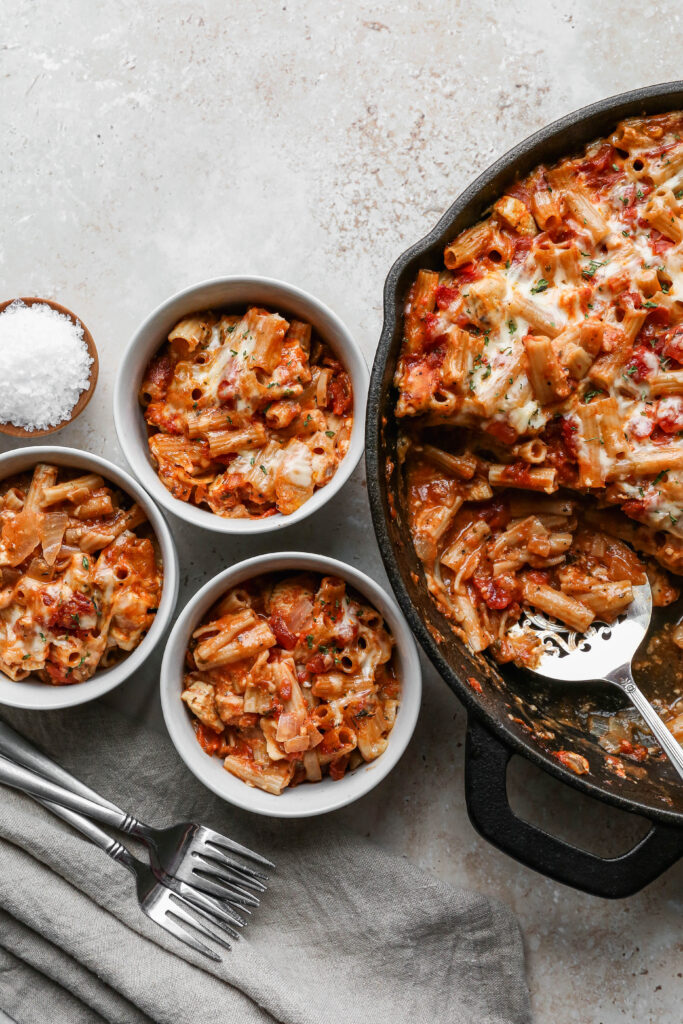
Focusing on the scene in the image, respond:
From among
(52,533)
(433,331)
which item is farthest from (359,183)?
(52,533)

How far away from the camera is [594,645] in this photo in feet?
9.54

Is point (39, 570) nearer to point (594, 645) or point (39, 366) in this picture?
point (39, 366)

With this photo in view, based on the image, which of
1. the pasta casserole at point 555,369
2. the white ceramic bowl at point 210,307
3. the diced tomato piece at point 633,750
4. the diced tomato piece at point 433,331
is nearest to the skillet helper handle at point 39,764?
the white ceramic bowl at point 210,307

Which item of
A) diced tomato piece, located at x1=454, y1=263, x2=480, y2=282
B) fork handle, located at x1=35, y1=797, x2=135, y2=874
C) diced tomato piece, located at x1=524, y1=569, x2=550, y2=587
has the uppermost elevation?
diced tomato piece, located at x1=454, y1=263, x2=480, y2=282

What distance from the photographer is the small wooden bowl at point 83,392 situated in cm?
300

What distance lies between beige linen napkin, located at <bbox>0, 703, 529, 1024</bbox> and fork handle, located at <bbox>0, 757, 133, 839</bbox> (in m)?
0.11

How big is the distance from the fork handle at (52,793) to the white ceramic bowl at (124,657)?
28 centimetres

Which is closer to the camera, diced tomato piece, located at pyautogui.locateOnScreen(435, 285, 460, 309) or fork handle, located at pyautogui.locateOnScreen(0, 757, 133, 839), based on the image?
diced tomato piece, located at pyautogui.locateOnScreen(435, 285, 460, 309)

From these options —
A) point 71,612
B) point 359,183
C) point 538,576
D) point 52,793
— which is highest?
point 359,183

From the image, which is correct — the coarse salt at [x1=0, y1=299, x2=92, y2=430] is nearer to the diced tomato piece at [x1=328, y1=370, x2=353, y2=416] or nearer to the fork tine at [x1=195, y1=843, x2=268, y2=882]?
the diced tomato piece at [x1=328, y1=370, x2=353, y2=416]

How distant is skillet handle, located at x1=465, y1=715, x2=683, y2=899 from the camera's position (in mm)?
2527

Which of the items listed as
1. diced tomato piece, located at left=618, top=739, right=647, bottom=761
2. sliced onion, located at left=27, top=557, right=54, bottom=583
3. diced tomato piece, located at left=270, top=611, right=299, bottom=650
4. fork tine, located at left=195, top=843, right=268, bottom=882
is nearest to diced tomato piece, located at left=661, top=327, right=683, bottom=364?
diced tomato piece, located at left=618, top=739, right=647, bottom=761

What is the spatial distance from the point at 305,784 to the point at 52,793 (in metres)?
0.87

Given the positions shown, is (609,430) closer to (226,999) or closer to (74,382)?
(74,382)
